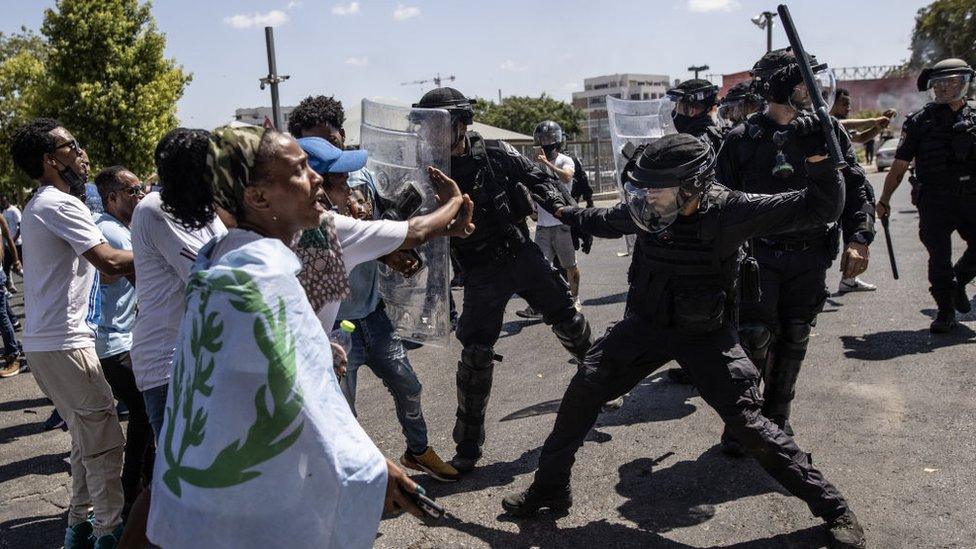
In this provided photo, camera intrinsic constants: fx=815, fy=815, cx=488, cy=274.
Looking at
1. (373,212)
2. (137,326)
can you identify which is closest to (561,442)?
(373,212)

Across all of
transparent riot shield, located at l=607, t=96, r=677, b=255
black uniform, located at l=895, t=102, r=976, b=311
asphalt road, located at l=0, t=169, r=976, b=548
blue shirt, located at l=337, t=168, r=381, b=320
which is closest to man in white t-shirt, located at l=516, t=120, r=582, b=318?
transparent riot shield, located at l=607, t=96, r=677, b=255

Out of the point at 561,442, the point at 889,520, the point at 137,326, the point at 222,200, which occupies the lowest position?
the point at 889,520

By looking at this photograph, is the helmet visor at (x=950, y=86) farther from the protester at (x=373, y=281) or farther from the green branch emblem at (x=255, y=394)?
the green branch emblem at (x=255, y=394)

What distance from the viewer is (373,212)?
383cm

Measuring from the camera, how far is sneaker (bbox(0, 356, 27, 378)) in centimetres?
781

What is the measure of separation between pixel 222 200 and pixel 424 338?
228 centimetres

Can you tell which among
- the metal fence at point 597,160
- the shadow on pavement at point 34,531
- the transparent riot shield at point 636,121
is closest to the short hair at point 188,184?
the shadow on pavement at point 34,531

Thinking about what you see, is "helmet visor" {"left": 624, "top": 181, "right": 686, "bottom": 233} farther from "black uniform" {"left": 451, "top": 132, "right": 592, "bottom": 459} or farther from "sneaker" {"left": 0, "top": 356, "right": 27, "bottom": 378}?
"sneaker" {"left": 0, "top": 356, "right": 27, "bottom": 378}

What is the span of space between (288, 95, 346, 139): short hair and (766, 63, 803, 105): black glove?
224 cm

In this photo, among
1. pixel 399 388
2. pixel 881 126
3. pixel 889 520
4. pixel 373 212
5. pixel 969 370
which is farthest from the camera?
pixel 881 126

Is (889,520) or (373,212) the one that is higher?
(373,212)

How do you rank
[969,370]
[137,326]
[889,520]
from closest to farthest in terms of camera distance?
[137,326]
[889,520]
[969,370]

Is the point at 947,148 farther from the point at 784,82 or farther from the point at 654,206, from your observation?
the point at 654,206

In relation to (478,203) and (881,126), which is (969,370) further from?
(478,203)
